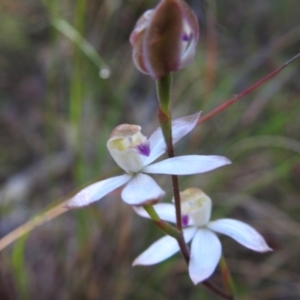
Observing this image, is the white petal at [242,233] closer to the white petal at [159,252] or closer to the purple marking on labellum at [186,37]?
the white petal at [159,252]

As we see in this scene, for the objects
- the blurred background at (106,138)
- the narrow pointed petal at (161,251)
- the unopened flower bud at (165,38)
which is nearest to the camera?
the unopened flower bud at (165,38)

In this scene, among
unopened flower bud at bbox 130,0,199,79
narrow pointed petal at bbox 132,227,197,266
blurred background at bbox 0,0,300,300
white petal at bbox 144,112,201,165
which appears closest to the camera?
unopened flower bud at bbox 130,0,199,79

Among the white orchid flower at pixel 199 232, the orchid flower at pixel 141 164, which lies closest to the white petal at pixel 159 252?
the white orchid flower at pixel 199 232

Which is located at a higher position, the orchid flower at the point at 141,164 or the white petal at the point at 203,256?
the orchid flower at the point at 141,164

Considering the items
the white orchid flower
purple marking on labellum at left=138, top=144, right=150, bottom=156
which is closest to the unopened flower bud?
purple marking on labellum at left=138, top=144, right=150, bottom=156

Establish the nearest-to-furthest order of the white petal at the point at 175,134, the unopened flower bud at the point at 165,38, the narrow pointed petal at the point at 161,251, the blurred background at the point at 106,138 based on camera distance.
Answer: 1. the unopened flower bud at the point at 165,38
2. the white petal at the point at 175,134
3. the narrow pointed petal at the point at 161,251
4. the blurred background at the point at 106,138

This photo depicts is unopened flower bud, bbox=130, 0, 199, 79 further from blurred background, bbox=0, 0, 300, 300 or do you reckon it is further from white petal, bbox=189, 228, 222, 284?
blurred background, bbox=0, 0, 300, 300

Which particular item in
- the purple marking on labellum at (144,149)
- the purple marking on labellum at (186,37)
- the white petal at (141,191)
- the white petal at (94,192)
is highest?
the purple marking on labellum at (186,37)
